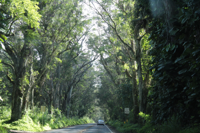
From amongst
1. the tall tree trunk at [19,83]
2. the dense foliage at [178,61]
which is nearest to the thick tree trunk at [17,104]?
the tall tree trunk at [19,83]

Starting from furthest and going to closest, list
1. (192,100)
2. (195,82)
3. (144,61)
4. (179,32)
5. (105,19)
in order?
(105,19) < (144,61) < (179,32) < (192,100) < (195,82)

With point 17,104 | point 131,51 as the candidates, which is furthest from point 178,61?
point 17,104

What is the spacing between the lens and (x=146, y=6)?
1013 cm

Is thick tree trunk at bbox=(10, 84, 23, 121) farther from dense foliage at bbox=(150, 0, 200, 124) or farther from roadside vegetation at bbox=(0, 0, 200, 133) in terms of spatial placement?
dense foliage at bbox=(150, 0, 200, 124)

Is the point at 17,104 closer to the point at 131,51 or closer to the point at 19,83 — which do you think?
the point at 19,83

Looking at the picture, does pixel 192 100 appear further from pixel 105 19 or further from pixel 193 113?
pixel 105 19

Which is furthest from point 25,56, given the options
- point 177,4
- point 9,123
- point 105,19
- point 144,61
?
point 177,4

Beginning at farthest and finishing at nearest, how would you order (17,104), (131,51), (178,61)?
(131,51), (17,104), (178,61)

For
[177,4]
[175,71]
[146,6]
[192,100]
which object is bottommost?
[192,100]

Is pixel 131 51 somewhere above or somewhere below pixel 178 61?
above

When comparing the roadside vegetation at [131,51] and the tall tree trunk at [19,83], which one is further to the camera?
the tall tree trunk at [19,83]

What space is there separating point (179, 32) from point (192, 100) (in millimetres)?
2498

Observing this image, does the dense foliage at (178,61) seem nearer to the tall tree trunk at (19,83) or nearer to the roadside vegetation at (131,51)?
the roadside vegetation at (131,51)

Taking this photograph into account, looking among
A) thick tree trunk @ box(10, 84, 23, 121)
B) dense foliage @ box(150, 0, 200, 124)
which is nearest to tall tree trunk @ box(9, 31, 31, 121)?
thick tree trunk @ box(10, 84, 23, 121)
